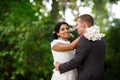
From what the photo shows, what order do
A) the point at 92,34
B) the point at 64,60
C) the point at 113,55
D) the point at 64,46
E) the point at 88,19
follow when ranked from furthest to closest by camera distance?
the point at 113,55 → the point at 64,60 → the point at 64,46 → the point at 88,19 → the point at 92,34

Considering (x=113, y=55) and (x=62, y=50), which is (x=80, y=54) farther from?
(x=113, y=55)

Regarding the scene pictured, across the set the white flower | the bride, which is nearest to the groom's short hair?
the white flower

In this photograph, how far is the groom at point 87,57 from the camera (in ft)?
18.4

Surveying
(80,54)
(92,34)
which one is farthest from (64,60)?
(92,34)

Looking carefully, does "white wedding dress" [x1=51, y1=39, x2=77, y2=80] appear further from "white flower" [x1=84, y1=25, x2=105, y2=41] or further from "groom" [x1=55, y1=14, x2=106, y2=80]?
"white flower" [x1=84, y1=25, x2=105, y2=41]

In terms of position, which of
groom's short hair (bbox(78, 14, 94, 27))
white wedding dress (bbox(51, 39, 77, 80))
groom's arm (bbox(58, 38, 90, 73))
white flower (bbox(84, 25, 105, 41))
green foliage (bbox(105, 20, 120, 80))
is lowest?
green foliage (bbox(105, 20, 120, 80))

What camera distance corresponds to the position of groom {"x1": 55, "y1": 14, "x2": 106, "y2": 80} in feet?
18.4

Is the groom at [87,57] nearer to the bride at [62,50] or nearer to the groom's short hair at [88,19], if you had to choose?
the groom's short hair at [88,19]

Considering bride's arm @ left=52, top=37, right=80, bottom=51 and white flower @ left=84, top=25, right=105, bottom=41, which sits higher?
white flower @ left=84, top=25, right=105, bottom=41

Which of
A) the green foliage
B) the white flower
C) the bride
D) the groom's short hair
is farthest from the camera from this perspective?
the green foliage

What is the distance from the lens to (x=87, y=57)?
18.5 ft

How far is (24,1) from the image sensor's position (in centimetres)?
1291

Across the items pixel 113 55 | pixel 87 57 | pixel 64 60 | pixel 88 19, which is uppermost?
pixel 88 19

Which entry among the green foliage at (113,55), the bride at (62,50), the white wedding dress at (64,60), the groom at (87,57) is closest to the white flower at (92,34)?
the groom at (87,57)
